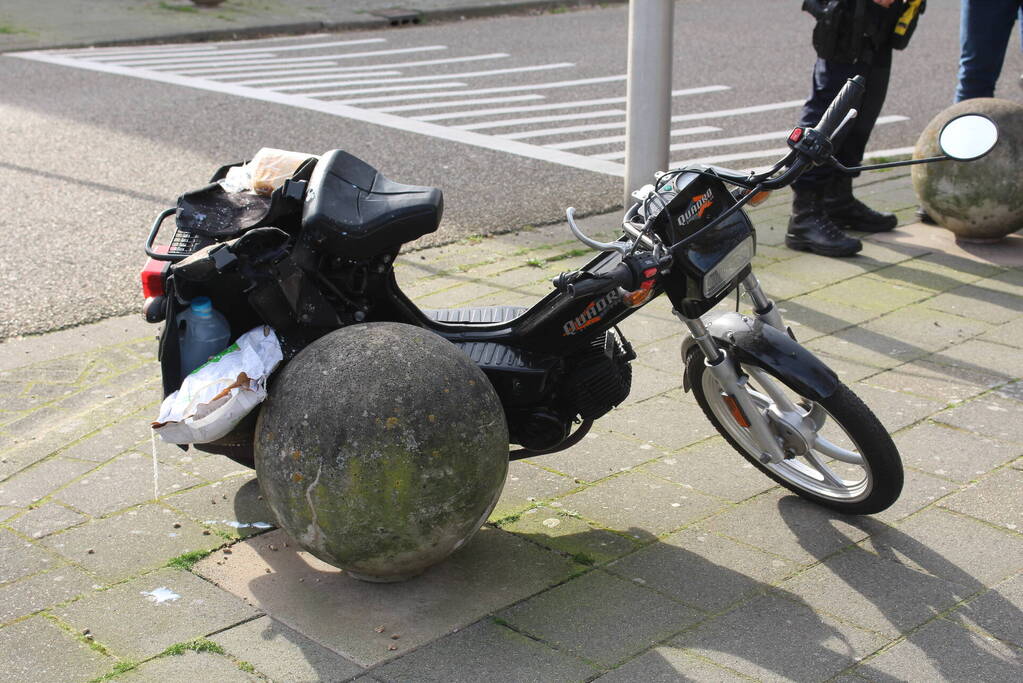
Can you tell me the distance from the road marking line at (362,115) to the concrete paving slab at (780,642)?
18.5 ft

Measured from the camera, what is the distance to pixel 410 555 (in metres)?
3.28

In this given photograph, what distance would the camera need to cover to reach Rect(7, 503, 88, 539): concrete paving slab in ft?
12.5

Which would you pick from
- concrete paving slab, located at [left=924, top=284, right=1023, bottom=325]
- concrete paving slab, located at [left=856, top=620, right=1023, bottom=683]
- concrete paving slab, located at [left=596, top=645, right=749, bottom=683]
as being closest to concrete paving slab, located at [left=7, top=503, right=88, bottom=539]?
concrete paving slab, located at [left=596, top=645, right=749, bottom=683]

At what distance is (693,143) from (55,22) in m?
10.2

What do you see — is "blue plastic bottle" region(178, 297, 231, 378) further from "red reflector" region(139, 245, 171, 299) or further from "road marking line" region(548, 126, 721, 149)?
"road marking line" region(548, 126, 721, 149)

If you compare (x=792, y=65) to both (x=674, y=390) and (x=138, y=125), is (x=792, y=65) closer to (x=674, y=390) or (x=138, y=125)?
(x=138, y=125)

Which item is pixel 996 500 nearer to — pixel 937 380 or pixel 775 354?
pixel 775 354

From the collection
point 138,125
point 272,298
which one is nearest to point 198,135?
point 138,125

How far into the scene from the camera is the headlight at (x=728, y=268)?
3520 mm

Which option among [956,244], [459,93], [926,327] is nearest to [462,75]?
[459,93]

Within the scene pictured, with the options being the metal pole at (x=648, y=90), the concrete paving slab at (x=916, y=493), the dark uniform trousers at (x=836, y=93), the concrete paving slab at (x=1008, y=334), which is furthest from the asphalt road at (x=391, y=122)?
the concrete paving slab at (x=916, y=493)

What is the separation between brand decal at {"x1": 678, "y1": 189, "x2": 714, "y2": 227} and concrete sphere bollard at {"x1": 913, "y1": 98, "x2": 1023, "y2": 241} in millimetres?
3596

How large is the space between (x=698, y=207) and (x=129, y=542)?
6.63 feet

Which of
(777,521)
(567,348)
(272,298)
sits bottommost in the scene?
(777,521)
